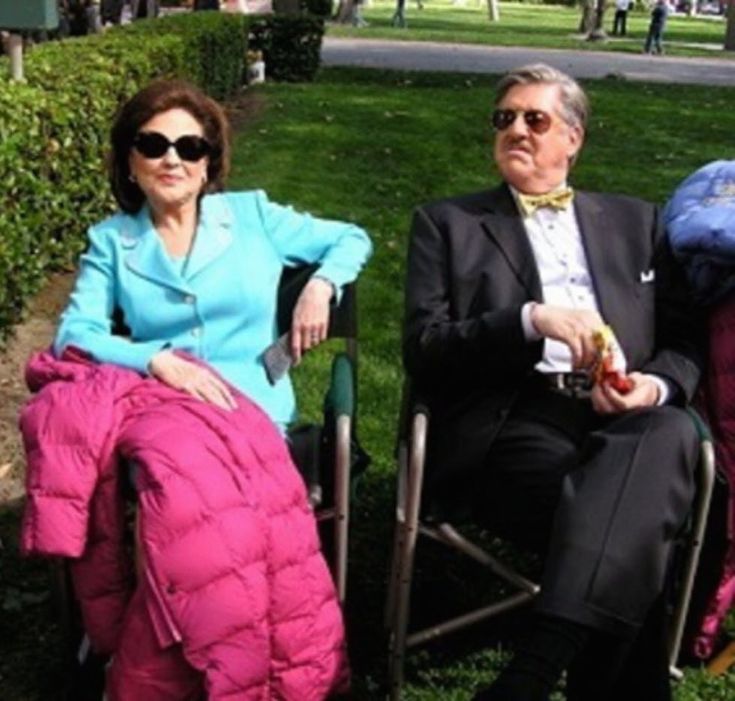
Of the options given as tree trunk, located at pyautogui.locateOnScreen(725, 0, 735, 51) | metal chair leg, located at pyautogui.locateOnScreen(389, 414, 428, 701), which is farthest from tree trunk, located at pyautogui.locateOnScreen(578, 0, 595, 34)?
metal chair leg, located at pyautogui.locateOnScreen(389, 414, 428, 701)

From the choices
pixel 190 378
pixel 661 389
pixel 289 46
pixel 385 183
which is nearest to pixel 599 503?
pixel 661 389

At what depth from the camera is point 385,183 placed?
10.2 meters

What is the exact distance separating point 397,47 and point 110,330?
23.8m

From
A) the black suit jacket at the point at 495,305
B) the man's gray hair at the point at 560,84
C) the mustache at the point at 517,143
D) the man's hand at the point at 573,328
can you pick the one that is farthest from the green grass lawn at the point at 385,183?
the man's gray hair at the point at 560,84

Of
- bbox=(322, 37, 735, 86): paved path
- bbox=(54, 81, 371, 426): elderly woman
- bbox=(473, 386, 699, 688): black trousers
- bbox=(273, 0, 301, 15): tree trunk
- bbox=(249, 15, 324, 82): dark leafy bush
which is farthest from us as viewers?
bbox=(273, 0, 301, 15): tree trunk

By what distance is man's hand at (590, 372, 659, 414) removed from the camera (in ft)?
11.1

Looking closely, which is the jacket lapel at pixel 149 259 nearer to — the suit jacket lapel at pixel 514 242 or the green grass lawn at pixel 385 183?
the suit jacket lapel at pixel 514 242

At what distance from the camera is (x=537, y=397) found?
11.8ft

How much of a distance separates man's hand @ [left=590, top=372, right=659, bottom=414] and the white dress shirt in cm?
19

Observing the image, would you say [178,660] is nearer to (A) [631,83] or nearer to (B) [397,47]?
(A) [631,83]

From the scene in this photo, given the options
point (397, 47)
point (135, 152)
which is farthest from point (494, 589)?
point (397, 47)

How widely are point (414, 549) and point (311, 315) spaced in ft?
2.15

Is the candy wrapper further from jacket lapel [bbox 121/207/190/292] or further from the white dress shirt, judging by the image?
jacket lapel [bbox 121/207/190/292]

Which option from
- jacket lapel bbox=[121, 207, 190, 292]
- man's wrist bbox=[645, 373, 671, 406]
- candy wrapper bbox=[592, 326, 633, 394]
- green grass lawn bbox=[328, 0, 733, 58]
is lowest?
green grass lawn bbox=[328, 0, 733, 58]
